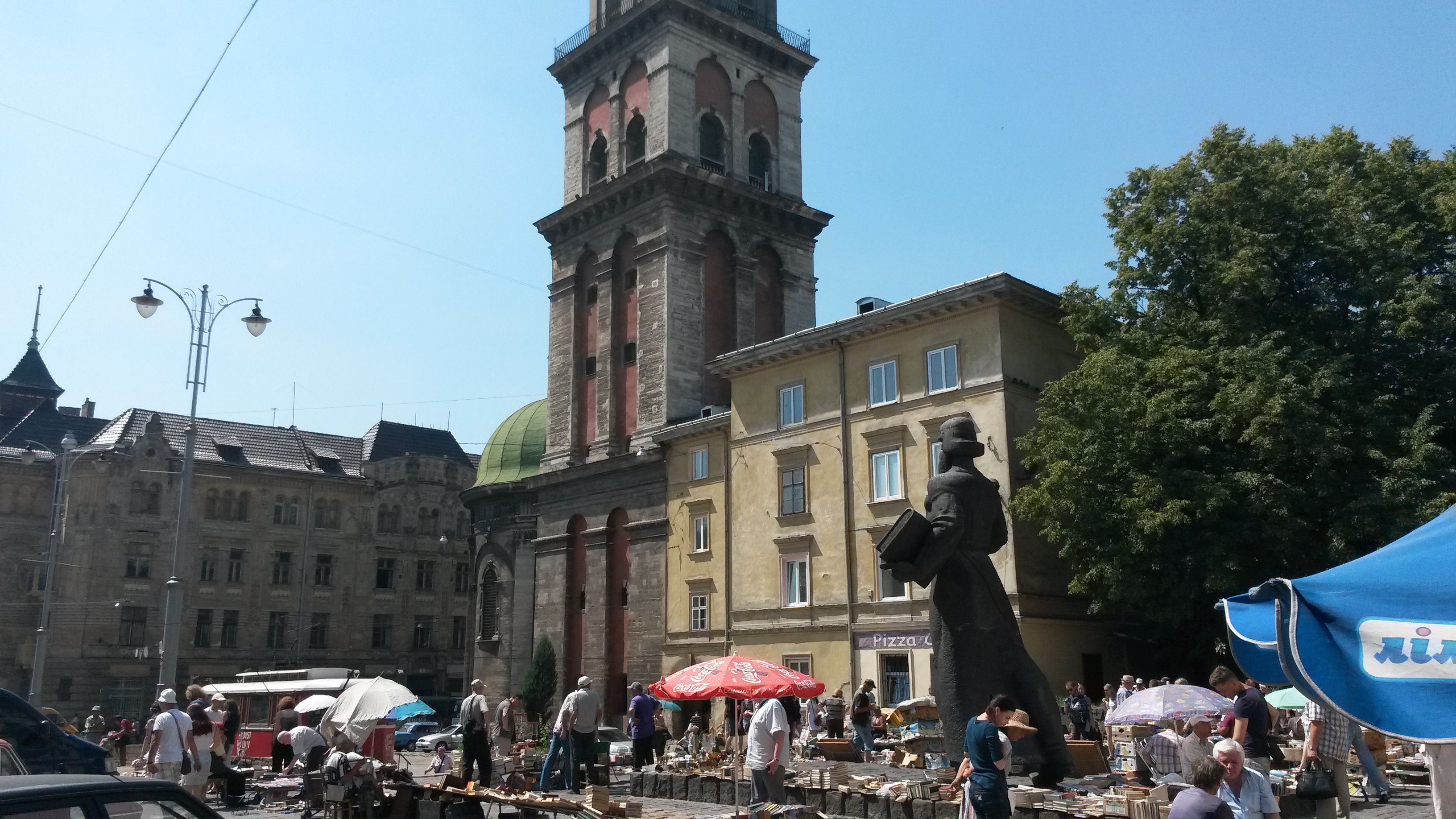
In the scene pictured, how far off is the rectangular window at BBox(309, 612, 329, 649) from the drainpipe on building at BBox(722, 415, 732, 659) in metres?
32.1

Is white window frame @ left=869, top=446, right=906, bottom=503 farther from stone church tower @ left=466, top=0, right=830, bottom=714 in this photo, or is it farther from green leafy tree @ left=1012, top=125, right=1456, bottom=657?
stone church tower @ left=466, top=0, right=830, bottom=714

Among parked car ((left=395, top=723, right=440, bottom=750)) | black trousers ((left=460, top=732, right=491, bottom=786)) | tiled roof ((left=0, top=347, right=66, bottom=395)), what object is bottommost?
parked car ((left=395, top=723, right=440, bottom=750))

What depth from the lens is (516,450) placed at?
2007 inches

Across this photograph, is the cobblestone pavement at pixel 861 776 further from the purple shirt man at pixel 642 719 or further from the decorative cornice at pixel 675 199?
the decorative cornice at pixel 675 199

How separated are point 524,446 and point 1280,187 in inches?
1305

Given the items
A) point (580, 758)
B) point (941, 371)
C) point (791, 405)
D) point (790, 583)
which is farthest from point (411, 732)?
point (580, 758)

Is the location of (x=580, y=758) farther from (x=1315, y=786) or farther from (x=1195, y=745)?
(x=1315, y=786)

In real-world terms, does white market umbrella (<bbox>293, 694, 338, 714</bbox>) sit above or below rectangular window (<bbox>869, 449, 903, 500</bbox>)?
below

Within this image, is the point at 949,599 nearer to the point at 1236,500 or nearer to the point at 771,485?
the point at 1236,500

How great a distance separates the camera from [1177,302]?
29141mm

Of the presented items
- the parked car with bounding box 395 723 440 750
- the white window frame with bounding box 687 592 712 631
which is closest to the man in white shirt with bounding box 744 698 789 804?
the white window frame with bounding box 687 592 712 631

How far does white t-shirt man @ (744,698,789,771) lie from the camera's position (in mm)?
13172

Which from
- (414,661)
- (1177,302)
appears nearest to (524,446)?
(414,661)

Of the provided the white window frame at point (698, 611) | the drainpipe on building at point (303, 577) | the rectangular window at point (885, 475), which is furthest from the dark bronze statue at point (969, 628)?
the drainpipe on building at point (303, 577)
